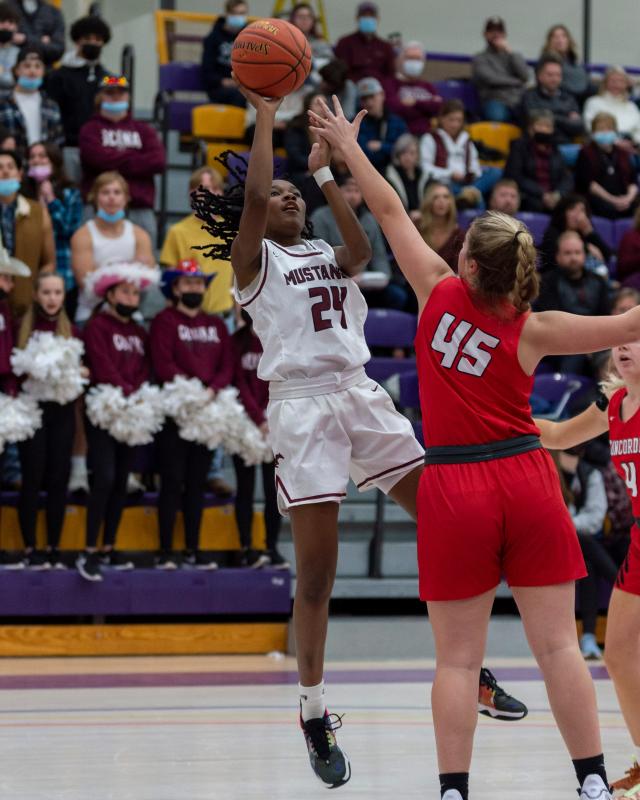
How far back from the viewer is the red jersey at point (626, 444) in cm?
455

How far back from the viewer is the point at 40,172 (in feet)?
29.9

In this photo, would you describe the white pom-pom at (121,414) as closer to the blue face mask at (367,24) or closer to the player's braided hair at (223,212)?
the player's braided hair at (223,212)

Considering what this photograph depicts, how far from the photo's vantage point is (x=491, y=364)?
12.2ft

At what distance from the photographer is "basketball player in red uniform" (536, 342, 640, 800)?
4387 mm

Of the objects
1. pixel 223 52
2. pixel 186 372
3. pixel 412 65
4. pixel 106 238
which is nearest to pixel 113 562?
pixel 186 372

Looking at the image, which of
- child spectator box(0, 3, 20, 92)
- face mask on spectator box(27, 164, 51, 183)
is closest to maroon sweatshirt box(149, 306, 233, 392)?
face mask on spectator box(27, 164, 51, 183)

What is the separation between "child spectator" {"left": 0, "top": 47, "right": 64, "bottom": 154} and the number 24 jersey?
5.78 metres

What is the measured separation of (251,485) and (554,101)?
6.07m

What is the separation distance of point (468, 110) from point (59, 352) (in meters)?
7.05

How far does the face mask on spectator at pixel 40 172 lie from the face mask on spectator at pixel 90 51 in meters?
1.74

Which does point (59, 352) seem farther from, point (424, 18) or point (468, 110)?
point (424, 18)

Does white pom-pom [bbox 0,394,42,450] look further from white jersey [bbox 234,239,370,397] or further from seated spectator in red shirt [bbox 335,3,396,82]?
seated spectator in red shirt [bbox 335,3,396,82]

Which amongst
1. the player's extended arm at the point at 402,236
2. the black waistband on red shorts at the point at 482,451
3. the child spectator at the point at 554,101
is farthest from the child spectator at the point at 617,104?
the black waistband on red shorts at the point at 482,451

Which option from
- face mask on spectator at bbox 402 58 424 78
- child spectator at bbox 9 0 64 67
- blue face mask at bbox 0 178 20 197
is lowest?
blue face mask at bbox 0 178 20 197
